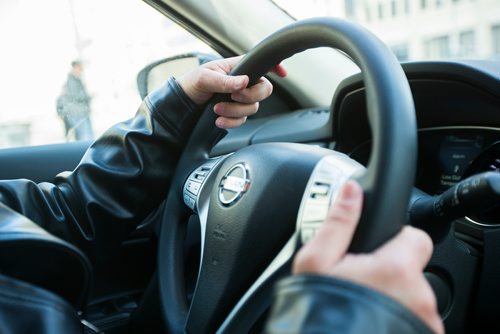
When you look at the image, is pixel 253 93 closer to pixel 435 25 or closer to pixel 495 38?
pixel 495 38

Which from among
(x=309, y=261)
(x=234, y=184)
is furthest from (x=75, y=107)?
(x=309, y=261)

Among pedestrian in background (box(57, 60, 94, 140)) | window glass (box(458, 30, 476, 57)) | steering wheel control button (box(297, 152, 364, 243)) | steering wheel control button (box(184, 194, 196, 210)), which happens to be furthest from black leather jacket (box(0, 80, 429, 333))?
window glass (box(458, 30, 476, 57))

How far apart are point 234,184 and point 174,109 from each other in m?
0.25

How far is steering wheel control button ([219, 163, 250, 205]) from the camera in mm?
847

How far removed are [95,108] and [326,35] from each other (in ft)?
3.83

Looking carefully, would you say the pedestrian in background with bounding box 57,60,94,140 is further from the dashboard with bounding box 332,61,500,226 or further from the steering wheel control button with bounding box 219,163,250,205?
the steering wheel control button with bounding box 219,163,250,205

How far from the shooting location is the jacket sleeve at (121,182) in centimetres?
104

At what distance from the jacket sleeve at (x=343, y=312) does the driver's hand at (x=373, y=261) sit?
12 mm

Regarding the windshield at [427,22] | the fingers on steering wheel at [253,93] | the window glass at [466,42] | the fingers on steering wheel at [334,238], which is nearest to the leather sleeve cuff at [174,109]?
the fingers on steering wheel at [253,93]

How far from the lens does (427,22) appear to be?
189 cm

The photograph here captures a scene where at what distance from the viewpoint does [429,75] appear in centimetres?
110

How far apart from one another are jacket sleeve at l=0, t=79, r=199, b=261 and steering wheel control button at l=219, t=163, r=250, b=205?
0.19m

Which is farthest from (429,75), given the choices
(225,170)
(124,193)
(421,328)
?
(421,328)

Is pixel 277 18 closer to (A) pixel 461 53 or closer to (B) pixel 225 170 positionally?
(A) pixel 461 53
